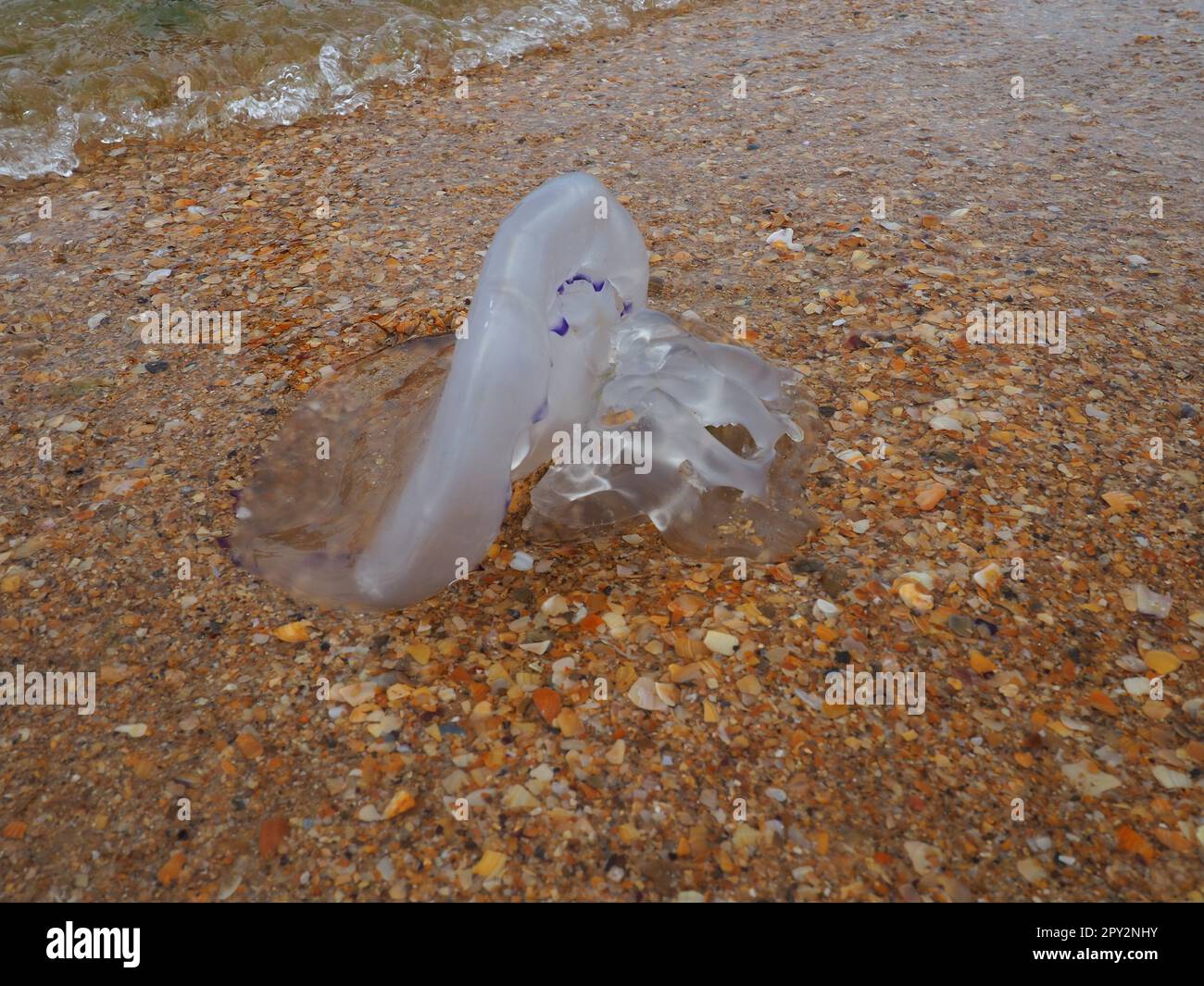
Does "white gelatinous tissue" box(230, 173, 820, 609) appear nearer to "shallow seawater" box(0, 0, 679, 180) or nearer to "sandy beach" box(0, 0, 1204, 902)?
"sandy beach" box(0, 0, 1204, 902)

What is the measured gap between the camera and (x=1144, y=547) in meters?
2.61

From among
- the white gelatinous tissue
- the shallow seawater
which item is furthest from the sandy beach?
the shallow seawater

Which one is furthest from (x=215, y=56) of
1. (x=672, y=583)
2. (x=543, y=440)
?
(x=672, y=583)

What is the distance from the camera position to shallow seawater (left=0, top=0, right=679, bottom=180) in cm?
502

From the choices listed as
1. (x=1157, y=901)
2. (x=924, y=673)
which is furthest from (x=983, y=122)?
(x=1157, y=901)

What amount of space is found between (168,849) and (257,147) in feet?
12.9

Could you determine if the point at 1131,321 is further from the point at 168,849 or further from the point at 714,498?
the point at 168,849

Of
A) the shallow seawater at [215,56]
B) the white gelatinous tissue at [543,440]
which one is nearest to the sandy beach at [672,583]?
the white gelatinous tissue at [543,440]

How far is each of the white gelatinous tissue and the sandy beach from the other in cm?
10

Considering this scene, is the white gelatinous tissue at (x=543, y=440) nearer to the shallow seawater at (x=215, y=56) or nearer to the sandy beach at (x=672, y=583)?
the sandy beach at (x=672, y=583)

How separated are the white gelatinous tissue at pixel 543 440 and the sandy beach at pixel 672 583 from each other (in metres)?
0.10

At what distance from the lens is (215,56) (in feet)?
Answer: 17.9

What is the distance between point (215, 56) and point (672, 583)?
465cm

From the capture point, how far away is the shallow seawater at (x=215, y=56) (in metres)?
5.02
